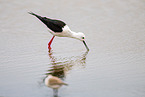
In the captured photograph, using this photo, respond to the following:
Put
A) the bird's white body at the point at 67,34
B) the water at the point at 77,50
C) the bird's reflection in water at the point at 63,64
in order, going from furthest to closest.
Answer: the bird's white body at the point at 67,34
the bird's reflection in water at the point at 63,64
the water at the point at 77,50

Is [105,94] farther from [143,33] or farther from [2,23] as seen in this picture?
[2,23]

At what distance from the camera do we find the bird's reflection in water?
20.5 feet

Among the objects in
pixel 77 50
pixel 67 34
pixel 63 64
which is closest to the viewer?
pixel 63 64

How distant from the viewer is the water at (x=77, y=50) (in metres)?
5.48

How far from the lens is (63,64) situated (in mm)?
6836

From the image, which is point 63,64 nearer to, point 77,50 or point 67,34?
point 77,50

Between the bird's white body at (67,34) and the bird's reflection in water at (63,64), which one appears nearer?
the bird's reflection in water at (63,64)

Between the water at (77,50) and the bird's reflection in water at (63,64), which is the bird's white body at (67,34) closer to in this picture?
the water at (77,50)

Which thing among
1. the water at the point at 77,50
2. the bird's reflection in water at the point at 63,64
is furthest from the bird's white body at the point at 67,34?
the bird's reflection in water at the point at 63,64

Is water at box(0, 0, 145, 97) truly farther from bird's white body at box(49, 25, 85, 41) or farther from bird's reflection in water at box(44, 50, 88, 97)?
bird's white body at box(49, 25, 85, 41)

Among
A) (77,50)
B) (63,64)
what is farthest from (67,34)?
(63,64)

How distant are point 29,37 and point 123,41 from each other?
8.52 feet

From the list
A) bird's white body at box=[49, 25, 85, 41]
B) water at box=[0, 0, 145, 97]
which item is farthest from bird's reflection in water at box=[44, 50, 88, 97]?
bird's white body at box=[49, 25, 85, 41]

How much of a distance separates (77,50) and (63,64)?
114cm
